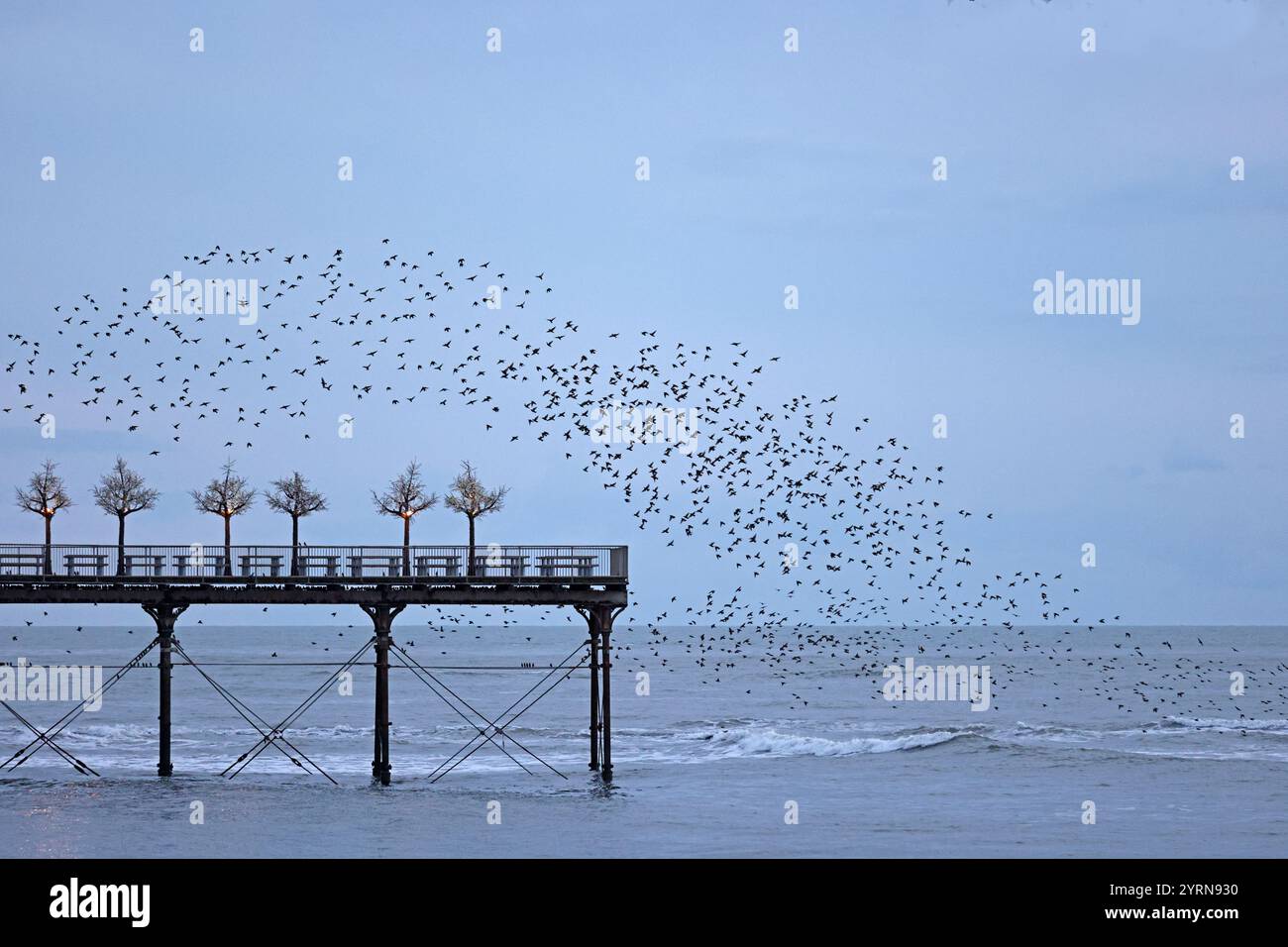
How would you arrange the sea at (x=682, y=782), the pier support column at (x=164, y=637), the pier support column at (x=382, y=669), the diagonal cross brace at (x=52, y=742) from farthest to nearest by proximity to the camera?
1. the diagonal cross brace at (x=52, y=742)
2. the pier support column at (x=164, y=637)
3. the pier support column at (x=382, y=669)
4. the sea at (x=682, y=782)

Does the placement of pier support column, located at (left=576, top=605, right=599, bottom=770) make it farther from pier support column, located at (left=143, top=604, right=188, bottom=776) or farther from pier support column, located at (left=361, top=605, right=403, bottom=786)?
pier support column, located at (left=143, top=604, right=188, bottom=776)

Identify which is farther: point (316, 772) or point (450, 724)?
point (450, 724)

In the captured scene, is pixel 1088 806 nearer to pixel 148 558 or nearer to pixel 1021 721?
pixel 148 558

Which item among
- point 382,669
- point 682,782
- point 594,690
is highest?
point 382,669

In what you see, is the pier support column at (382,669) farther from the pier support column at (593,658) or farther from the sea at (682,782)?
the pier support column at (593,658)

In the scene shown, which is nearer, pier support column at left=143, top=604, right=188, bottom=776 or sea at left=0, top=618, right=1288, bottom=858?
sea at left=0, top=618, right=1288, bottom=858

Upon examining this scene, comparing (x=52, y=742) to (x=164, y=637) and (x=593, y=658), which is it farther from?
(x=593, y=658)

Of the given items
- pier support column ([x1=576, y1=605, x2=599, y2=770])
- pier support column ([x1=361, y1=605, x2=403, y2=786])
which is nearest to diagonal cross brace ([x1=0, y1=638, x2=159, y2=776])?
pier support column ([x1=361, y1=605, x2=403, y2=786])

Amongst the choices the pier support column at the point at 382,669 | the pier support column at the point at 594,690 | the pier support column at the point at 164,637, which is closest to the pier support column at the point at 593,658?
the pier support column at the point at 594,690

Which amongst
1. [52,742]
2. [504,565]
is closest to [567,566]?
[504,565]

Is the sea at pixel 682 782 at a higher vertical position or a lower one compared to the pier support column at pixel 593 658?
lower
